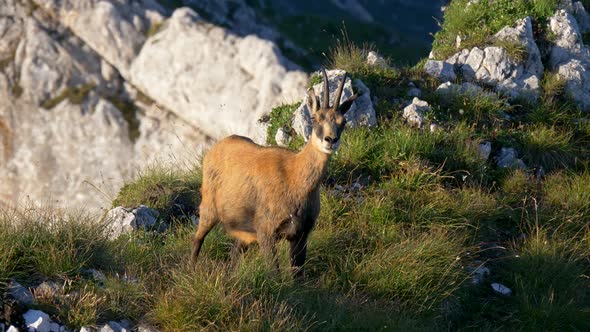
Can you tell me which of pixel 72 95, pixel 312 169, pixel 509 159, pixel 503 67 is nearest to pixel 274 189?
pixel 312 169

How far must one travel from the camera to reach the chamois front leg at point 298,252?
7.55 meters

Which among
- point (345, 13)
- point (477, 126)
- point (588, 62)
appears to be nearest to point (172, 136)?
point (477, 126)

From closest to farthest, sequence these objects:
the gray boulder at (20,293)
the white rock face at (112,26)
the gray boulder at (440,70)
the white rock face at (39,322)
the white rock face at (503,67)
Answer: the white rock face at (39,322) → the gray boulder at (20,293) → the white rock face at (503,67) → the gray boulder at (440,70) → the white rock face at (112,26)

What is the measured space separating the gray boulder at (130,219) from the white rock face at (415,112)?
15.8 feet

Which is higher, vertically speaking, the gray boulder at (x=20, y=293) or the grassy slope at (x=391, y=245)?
the gray boulder at (x=20, y=293)

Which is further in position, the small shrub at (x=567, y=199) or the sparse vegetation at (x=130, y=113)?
the sparse vegetation at (x=130, y=113)

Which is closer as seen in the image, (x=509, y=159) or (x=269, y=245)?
(x=269, y=245)

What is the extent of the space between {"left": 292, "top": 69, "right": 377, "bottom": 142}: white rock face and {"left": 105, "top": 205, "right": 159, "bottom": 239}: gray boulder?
3053mm

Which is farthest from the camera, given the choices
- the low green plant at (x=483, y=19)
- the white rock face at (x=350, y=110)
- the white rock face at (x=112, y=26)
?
the white rock face at (x=112, y=26)

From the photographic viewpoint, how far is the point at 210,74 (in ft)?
57.1

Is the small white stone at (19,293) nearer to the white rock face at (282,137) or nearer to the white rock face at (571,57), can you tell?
the white rock face at (282,137)

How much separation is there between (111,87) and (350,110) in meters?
8.78

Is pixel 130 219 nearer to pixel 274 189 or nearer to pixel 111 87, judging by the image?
pixel 274 189

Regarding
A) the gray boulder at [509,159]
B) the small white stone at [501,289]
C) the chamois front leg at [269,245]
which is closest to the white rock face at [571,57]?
the gray boulder at [509,159]
